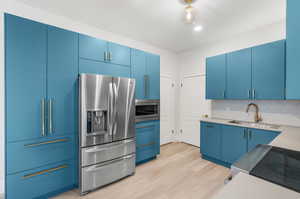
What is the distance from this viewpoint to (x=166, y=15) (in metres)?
2.48

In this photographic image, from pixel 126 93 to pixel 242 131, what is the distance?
2.16 meters

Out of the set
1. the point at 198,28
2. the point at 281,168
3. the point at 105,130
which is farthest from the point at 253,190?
the point at 198,28

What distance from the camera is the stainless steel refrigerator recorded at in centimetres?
198

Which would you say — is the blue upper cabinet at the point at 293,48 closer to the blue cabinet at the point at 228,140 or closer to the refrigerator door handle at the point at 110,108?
the blue cabinet at the point at 228,140

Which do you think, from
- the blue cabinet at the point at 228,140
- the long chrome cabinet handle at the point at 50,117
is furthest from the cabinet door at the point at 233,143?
the long chrome cabinet handle at the point at 50,117

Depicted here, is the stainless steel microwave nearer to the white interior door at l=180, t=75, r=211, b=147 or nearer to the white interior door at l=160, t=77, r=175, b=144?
the white interior door at l=160, t=77, r=175, b=144

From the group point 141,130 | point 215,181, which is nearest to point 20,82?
point 141,130

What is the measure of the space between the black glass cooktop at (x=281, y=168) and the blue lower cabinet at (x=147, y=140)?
2.07 m

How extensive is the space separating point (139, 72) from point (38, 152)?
2.01 meters

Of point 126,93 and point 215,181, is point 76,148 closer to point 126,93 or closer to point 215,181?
point 126,93

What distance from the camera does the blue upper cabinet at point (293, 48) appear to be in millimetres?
1033

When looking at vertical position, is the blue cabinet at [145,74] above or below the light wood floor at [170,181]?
above

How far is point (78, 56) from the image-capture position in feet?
7.02

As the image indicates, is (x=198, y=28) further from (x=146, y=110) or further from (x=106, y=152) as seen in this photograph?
(x=106, y=152)
